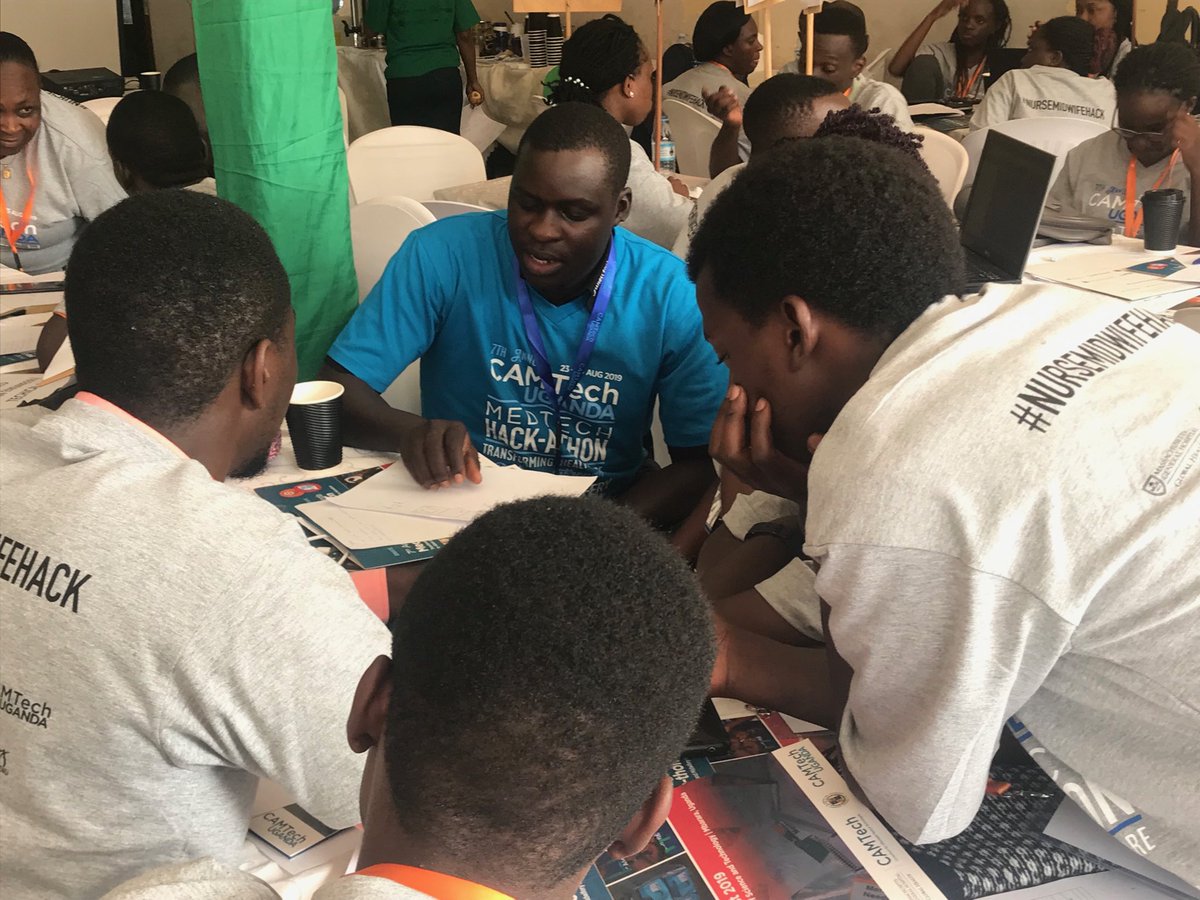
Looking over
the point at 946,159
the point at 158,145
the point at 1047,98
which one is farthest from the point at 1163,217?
the point at 158,145

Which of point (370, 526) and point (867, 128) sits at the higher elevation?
point (867, 128)

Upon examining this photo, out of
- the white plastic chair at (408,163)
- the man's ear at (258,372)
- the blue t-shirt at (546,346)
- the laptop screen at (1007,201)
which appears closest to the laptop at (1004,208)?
the laptop screen at (1007,201)

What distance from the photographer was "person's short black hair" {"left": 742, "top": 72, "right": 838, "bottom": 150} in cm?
293

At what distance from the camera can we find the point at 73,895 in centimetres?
105

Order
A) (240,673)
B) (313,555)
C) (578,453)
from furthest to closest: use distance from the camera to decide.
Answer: (578,453)
(313,555)
(240,673)

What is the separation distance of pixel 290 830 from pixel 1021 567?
0.78 m

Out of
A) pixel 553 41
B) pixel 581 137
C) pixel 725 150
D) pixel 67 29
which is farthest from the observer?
pixel 67 29

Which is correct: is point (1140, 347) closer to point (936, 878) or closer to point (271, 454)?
point (936, 878)

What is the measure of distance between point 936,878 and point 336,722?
2.01ft

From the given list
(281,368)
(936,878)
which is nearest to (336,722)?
(281,368)

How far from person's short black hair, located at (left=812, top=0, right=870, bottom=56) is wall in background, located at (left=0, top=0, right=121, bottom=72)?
15.0 ft

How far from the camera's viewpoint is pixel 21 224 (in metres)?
3.19

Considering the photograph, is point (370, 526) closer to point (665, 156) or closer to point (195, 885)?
point (195, 885)

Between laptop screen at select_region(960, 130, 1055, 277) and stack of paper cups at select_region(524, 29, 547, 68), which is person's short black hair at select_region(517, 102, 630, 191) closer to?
laptop screen at select_region(960, 130, 1055, 277)
